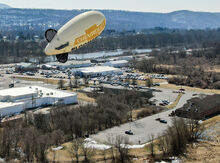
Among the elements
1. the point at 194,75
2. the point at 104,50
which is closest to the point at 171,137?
the point at 194,75

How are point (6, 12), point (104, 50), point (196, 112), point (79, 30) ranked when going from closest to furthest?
point (79, 30) < point (196, 112) < point (104, 50) < point (6, 12)

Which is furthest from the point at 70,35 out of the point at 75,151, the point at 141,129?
the point at 141,129

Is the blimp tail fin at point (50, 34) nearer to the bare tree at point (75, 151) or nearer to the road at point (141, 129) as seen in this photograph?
the bare tree at point (75, 151)

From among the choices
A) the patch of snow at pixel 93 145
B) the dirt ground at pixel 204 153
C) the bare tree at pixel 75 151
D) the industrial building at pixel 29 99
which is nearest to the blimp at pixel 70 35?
the bare tree at pixel 75 151

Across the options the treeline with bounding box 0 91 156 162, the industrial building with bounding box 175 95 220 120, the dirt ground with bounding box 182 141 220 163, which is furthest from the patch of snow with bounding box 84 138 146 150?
the industrial building with bounding box 175 95 220 120

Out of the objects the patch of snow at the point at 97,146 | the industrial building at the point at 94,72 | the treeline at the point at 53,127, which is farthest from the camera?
the industrial building at the point at 94,72

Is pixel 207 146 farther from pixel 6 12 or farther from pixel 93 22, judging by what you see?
pixel 6 12
